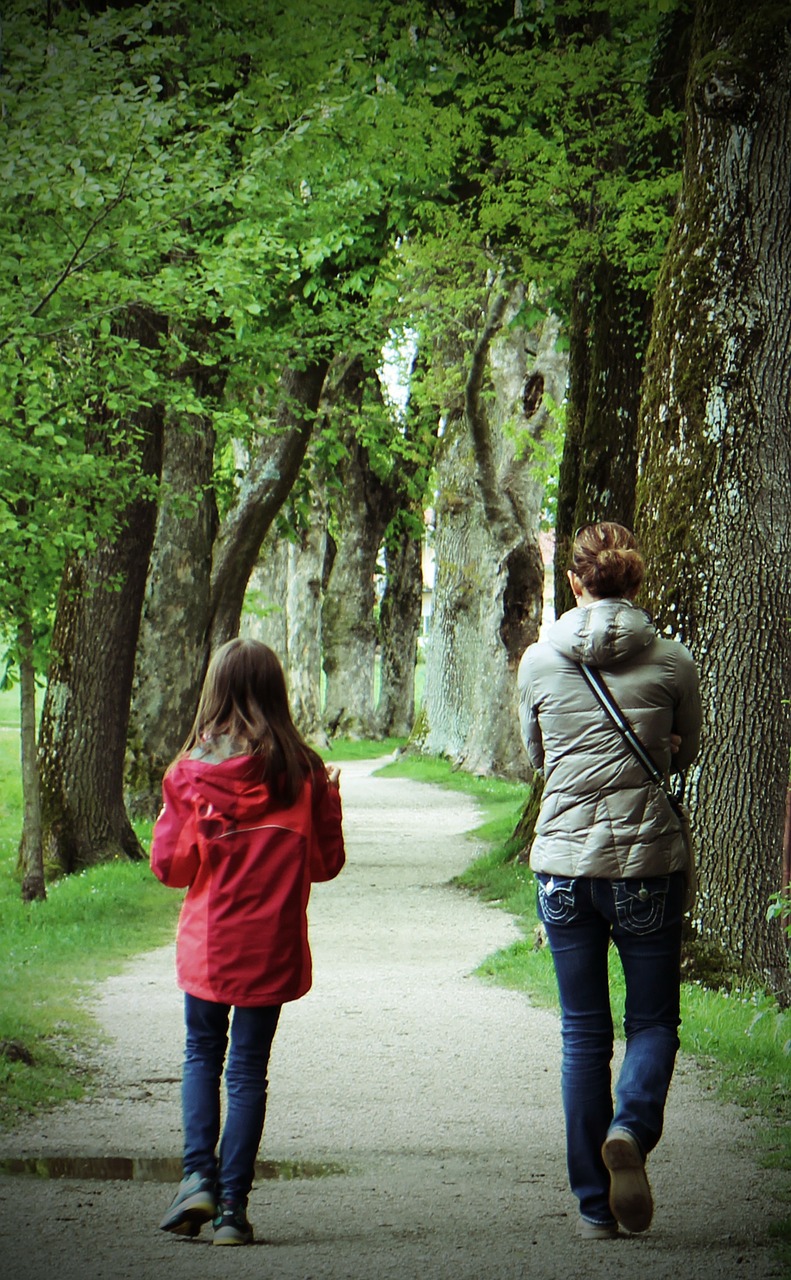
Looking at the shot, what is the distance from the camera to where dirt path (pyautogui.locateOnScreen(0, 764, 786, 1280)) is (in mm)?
4246

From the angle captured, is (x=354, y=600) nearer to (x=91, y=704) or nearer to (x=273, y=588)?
(x=273, y=588)

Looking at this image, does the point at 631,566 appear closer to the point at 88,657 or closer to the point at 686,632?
the point at 686,632

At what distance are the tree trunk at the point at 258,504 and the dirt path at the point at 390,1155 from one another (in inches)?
333

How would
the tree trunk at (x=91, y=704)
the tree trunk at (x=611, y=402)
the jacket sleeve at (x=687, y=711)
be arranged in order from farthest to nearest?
the tree trunk at (x=91, y=704) < the tree trunk at (x=611, y=402) < the jacket sleeve at (x=687, y=711)

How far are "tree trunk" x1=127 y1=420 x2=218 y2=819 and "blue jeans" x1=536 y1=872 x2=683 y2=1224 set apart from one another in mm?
13284

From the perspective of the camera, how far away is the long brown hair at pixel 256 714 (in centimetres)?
451

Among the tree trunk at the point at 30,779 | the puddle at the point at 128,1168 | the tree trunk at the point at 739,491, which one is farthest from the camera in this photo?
the tree trunk at the point at 30,779

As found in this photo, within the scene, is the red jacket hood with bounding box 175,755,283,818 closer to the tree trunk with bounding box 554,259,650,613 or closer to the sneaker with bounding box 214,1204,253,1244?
the sneaker with bounding box 214,1204,253,1244

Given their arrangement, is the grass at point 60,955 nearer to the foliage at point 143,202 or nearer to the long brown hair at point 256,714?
the foliage at point 143,202

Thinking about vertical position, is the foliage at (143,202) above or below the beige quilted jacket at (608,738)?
above

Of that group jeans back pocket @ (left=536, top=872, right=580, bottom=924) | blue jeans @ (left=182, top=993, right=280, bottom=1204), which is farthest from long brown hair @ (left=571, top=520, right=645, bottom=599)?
blue jeans @ (left=182, top=993, right=280, bottom=1204)

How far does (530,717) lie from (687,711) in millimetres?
477

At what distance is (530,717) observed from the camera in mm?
4801

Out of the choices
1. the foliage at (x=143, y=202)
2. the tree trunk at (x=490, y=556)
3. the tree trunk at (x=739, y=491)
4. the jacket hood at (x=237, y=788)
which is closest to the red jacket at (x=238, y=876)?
the jacket hood at (x=237, y=788)
